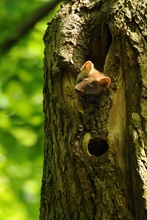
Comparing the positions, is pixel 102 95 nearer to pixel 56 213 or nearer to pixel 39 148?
pixel 56 213

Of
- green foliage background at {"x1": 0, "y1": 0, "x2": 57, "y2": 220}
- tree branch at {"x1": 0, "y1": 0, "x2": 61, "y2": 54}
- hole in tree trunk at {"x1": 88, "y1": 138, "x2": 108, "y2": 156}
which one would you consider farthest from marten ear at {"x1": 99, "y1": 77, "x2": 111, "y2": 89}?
green foliage background at {"x1": 0, "y1": 0, "x2": 57, "y2": 220}

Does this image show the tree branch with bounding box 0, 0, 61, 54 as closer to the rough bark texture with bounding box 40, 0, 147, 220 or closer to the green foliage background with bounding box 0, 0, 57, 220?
the green foliage background with bounding box 0, 0, 57, 220

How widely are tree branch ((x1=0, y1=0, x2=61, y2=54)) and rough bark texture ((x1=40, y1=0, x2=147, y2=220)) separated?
2.67 feet

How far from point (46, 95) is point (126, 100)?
1.90 feet

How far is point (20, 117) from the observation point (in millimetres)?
5609

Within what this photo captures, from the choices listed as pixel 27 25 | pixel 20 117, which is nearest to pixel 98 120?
pixel 27 25

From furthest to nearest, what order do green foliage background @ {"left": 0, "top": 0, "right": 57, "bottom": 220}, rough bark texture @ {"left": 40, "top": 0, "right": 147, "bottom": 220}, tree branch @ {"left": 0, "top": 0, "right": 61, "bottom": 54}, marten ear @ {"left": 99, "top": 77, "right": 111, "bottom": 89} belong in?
green foliage background @ {"left": 0, "top": 0, "right": 57, "bottom": 220} → tree branch @ {"left": 0, "top": 0, "right": 61, "bottom": 54} → marten ear @ {"left": 99, "top": 77, "right": 111, "bottom": 89} → rough bark texture @ {"left": 40, "top": 0, "right": 147, "bottom": 220}

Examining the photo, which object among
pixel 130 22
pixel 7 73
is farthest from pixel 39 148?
pixel 130 22

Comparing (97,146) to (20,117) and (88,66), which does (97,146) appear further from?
(20,117)

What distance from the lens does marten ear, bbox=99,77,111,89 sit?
3184 mm

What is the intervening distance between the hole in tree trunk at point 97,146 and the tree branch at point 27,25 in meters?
1.62

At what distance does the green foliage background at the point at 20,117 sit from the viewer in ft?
17.7

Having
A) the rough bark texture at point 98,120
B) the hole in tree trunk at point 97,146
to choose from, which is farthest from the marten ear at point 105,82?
the hole in tree trunk at point 97,146

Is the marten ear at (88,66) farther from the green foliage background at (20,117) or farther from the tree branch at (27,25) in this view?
the green foliage background at (20,117)
